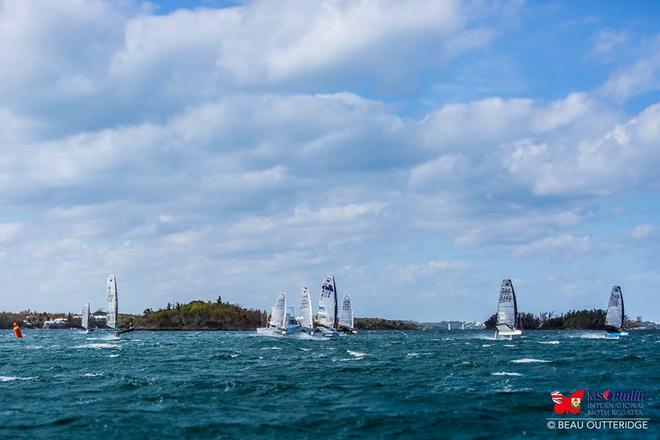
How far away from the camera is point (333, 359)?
82.8 metres

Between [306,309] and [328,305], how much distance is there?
1423cm

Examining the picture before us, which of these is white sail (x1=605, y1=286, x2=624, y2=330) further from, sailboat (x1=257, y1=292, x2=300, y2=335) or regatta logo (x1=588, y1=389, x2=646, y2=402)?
regatta logo (x1=588, y1=389, x2=646, y2=402)

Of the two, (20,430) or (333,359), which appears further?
Answer: (333,359)

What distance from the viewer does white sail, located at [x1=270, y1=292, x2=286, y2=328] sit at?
188625mm

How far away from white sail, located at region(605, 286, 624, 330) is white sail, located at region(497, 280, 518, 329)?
74.8 feet

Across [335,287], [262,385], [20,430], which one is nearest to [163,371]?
[262,385]

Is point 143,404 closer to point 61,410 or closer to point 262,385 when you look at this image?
point 61,410

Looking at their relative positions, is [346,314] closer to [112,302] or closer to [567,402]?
[112,302]

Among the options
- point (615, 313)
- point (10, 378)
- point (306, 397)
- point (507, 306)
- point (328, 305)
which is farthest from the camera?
point (615, 313)

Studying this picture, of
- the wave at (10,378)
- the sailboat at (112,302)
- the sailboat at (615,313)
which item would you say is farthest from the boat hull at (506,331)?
the wave at (10,378)

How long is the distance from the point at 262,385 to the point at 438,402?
1469 centimetres

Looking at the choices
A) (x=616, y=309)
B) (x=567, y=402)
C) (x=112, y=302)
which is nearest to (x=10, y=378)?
(x=567, y=402)

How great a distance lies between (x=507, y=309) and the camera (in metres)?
164

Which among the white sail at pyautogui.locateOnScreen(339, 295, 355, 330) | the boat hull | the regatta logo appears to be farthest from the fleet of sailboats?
the regatta logo
